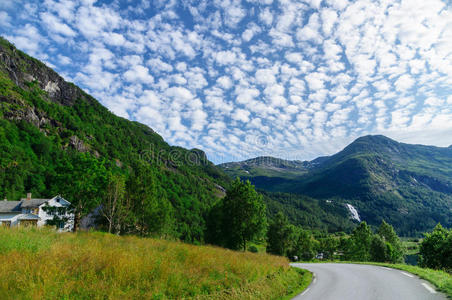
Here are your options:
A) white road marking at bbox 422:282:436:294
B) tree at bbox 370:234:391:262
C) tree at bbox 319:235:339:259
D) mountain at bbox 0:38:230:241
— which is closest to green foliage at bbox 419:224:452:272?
white road marking at bbox 422:282:436:294

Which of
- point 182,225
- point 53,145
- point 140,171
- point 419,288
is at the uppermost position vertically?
point 53,145

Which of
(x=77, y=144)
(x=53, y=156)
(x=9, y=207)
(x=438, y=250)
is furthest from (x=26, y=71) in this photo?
(x=438, y=250)

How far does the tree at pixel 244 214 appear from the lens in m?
37.4

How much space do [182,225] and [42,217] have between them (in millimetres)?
→ 78118

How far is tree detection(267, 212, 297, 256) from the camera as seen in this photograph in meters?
69.8

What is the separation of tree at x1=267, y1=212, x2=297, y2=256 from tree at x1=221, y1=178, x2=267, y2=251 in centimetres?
3495

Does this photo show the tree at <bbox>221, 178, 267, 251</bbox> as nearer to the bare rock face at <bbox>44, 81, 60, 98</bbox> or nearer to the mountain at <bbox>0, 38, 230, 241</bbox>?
the mountain at <bbox>0, 38, 230, 241</bbox>

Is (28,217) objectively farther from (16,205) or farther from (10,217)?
(16,205)

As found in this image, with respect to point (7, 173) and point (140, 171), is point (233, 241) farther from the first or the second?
point (7, 173)

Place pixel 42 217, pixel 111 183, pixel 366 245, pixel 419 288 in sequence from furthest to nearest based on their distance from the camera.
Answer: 1. pixel 366 245
2. pixel 42 217
3. pixel 111 183
4. pixel 419 288

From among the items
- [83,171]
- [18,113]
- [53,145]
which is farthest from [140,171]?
[18,113]

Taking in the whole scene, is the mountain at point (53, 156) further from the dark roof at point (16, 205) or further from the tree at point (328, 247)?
the tree at point (328, 247)

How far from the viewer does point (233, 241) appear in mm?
41188

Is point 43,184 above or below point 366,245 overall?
above
